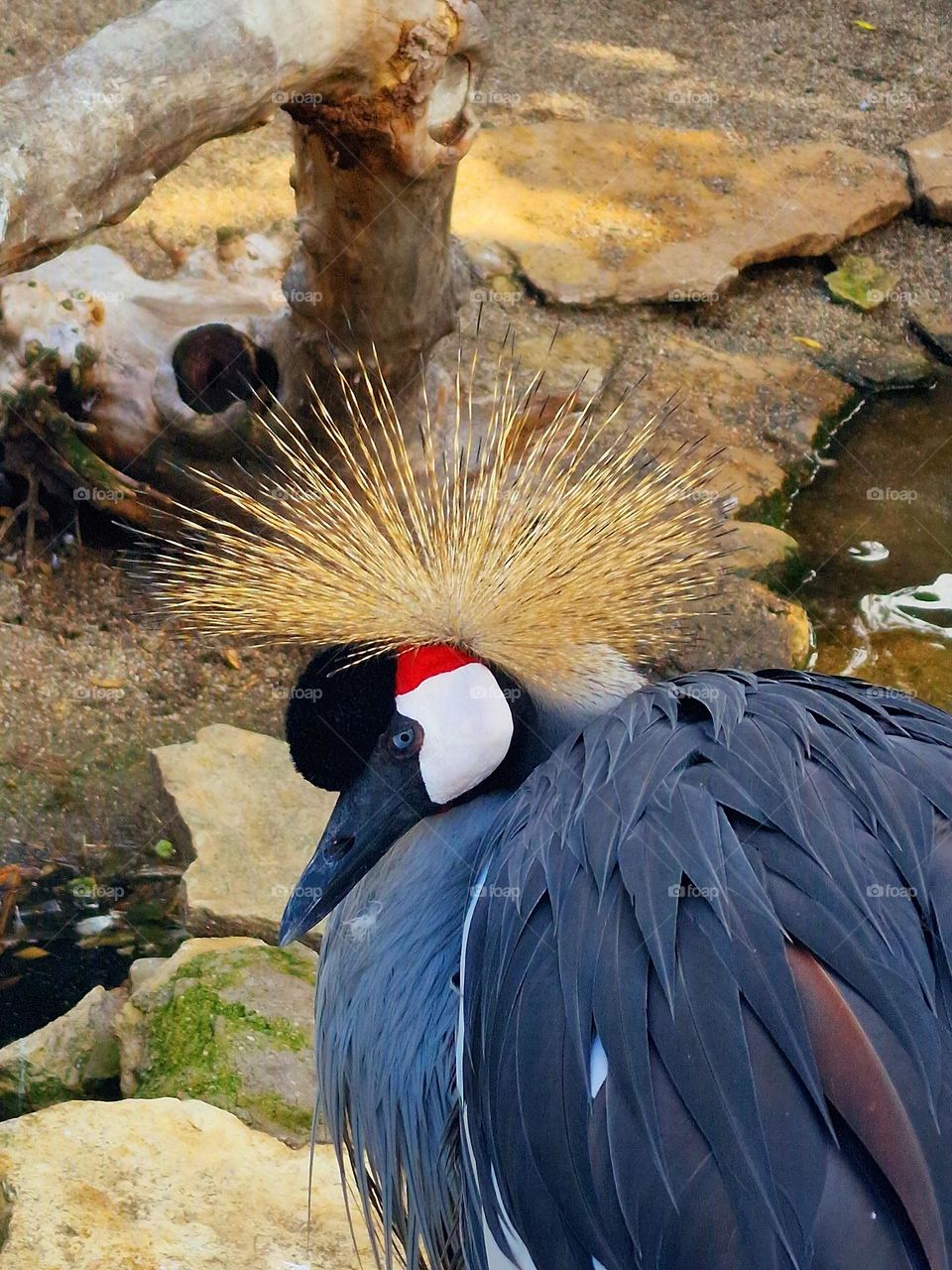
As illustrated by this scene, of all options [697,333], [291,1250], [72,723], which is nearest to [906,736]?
[291,1250]

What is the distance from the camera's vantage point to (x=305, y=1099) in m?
2.04

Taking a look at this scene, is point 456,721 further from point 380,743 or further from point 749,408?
point 749,408

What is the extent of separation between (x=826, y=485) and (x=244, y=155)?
205cm

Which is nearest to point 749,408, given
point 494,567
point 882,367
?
point 882,367

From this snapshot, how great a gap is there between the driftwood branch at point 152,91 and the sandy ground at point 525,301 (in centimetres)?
105

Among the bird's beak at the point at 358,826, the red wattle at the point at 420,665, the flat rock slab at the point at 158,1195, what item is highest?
the red wattle at the point at 420,665

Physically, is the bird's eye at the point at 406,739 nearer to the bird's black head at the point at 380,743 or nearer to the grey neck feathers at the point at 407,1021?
the bird's black head at the point at 380,743

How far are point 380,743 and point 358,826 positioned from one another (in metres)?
0.09

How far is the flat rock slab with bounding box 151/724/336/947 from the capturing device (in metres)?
2.34

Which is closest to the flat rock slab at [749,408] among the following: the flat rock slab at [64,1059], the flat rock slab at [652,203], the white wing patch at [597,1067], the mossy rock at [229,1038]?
the flat rock slab at [652,203]

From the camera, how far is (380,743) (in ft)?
5.20

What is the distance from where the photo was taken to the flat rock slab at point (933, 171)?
441 cm

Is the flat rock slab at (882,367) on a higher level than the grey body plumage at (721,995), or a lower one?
higher

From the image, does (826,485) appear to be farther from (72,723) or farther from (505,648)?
(505,648)
